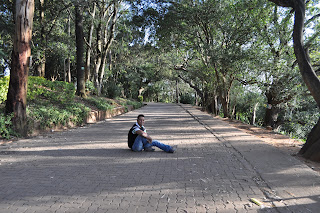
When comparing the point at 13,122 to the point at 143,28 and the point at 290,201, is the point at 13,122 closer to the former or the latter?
the point at 290,201

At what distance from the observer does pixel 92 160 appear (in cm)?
565

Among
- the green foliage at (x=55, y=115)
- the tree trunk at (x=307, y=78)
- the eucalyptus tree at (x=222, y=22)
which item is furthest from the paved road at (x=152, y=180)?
the eucalyptus tree at (x=222, y=22)

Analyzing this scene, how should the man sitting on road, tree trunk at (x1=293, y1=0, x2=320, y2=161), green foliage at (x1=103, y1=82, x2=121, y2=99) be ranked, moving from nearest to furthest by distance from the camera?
tree trunk at (x1=293, y1=0, x2=320, y2=161)
the man sitting on road
green foliage at (x1=103, y1=82, x2=121, y2=99)


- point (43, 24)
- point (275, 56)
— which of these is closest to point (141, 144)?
point (275, 56)

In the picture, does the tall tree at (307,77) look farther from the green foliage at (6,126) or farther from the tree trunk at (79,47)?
the tree trunk at (79,47)

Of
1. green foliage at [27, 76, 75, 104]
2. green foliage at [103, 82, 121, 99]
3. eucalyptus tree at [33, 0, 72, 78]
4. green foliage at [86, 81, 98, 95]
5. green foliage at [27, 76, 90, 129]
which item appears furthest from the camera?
green foliage at [103, 82, 121, 99]

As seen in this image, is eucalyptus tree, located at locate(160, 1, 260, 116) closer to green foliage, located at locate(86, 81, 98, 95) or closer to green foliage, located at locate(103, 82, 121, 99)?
green foliage, located at locate(86, 81, 98, 95)

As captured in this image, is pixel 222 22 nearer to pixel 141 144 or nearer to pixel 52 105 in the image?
pixel 52 105

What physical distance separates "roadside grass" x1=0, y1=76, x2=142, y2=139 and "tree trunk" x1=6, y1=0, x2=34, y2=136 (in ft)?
0.97

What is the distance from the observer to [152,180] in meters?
4.33

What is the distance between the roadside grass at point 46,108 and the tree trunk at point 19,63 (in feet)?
0.97

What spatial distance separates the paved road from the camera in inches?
134

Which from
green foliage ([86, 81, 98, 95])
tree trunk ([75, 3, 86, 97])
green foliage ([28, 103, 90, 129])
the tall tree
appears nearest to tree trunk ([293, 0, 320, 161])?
the tall tree

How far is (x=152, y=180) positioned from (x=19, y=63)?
6161mm
